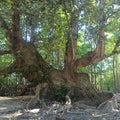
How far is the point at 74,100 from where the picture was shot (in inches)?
399

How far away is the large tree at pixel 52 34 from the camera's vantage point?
8.84 metres

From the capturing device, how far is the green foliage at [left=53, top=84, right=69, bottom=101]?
34.0ft

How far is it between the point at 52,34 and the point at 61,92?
2.20m

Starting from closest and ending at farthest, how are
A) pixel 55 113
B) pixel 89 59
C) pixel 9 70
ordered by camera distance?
pixel 55 113, pixel 89 59, pixel 9 70

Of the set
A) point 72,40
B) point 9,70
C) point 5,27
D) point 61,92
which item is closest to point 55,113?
point 61,92

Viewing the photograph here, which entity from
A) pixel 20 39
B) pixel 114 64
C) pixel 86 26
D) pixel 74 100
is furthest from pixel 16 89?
pixel 114 64

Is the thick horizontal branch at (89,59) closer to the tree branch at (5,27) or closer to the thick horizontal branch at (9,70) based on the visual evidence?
the thick horizontal branch at (9,70)

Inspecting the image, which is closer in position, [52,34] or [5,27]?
[5,27]

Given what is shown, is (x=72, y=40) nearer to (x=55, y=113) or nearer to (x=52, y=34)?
(x=52, y=34)

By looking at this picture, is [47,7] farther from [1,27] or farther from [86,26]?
[1,27]

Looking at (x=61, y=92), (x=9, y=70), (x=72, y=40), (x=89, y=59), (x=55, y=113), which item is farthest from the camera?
(x=9, y=70)

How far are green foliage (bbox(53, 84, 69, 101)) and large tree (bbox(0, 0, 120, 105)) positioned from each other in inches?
7.2

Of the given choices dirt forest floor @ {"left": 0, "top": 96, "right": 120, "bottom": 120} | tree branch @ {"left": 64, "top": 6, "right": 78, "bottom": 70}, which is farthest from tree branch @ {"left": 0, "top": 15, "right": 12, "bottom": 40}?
dirt forest floor @ {"left": 0, "top": 96, "right": 120, "bottom": 120}

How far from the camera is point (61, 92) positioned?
1045 cm
